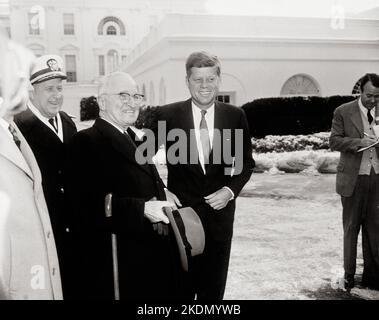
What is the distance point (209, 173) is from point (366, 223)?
176cm

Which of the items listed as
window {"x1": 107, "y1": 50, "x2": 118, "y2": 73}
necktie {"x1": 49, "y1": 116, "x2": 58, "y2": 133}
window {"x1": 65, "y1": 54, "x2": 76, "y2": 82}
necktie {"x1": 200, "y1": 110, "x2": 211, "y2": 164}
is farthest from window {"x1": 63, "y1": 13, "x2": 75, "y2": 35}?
necktie {"x1": 200, "y1": 110, "x2": 211, "y2": 164}

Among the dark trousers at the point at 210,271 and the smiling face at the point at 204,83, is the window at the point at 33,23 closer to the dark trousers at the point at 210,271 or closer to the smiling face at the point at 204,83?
the smiling face at the point at 204,83

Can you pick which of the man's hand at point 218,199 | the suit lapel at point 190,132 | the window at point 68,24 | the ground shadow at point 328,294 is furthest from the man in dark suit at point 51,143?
the window at point 68,24

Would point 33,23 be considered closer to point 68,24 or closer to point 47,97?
point 68,24

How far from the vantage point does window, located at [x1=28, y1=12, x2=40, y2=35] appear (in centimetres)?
4296

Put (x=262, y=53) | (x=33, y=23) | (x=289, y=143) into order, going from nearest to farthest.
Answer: (x=289, y=143)
(x=262, y=53)
(x=33, y=23)

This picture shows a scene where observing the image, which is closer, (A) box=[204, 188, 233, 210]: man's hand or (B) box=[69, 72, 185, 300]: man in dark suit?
(B) box=[69, 72, 185, 300]: man in dark suit

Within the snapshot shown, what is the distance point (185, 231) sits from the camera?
91.4 inches

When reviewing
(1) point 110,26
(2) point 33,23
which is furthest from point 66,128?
(2) point 33,23

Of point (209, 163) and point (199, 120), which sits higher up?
point (199, 120)

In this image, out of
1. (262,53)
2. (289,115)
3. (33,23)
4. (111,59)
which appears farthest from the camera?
(111,59)

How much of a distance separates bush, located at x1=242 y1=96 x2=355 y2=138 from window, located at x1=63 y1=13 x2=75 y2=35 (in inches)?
1387

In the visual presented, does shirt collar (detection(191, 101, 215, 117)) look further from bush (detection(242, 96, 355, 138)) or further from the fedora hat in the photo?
bush (detection(242, 96, 355, 138))
